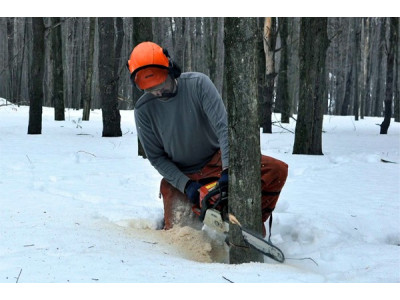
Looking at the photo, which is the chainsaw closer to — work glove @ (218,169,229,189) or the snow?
work glove @ (218,169,229,189)

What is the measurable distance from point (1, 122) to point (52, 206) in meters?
10.9

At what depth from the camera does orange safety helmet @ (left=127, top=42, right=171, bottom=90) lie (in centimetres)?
289

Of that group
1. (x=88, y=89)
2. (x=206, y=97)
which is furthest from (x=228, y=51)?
(x=88, y=89)

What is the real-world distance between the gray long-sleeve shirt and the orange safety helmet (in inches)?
12.5

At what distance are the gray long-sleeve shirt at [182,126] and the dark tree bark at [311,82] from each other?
410 centimetres

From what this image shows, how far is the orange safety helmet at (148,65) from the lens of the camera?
9.48 feet

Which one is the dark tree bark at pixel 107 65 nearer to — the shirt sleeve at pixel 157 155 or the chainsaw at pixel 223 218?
the shirt sleeve at pixel 157 155

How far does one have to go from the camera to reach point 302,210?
12.6 ft

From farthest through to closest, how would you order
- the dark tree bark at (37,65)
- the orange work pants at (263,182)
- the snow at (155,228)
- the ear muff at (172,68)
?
the dark tree bark at (37,65) < the orange work pants at (263,182) < the ear muff at (172,68) < the snow at (155,228)

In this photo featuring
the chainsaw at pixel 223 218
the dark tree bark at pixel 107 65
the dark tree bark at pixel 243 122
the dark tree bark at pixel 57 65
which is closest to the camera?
the dark tree bark at pixel 243 122

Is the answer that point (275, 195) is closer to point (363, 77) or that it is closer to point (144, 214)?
point (144, 214)

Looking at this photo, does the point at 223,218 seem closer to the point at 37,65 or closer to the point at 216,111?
the point at 216,111

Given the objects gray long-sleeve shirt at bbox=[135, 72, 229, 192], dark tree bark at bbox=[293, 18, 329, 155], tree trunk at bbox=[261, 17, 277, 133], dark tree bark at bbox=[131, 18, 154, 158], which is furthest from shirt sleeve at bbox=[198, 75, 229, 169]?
tree trunk at bbox=[261, 17, 277, 133]

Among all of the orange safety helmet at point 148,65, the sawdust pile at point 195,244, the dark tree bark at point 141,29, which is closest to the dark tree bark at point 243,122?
the sawdust pile at point 195,244
